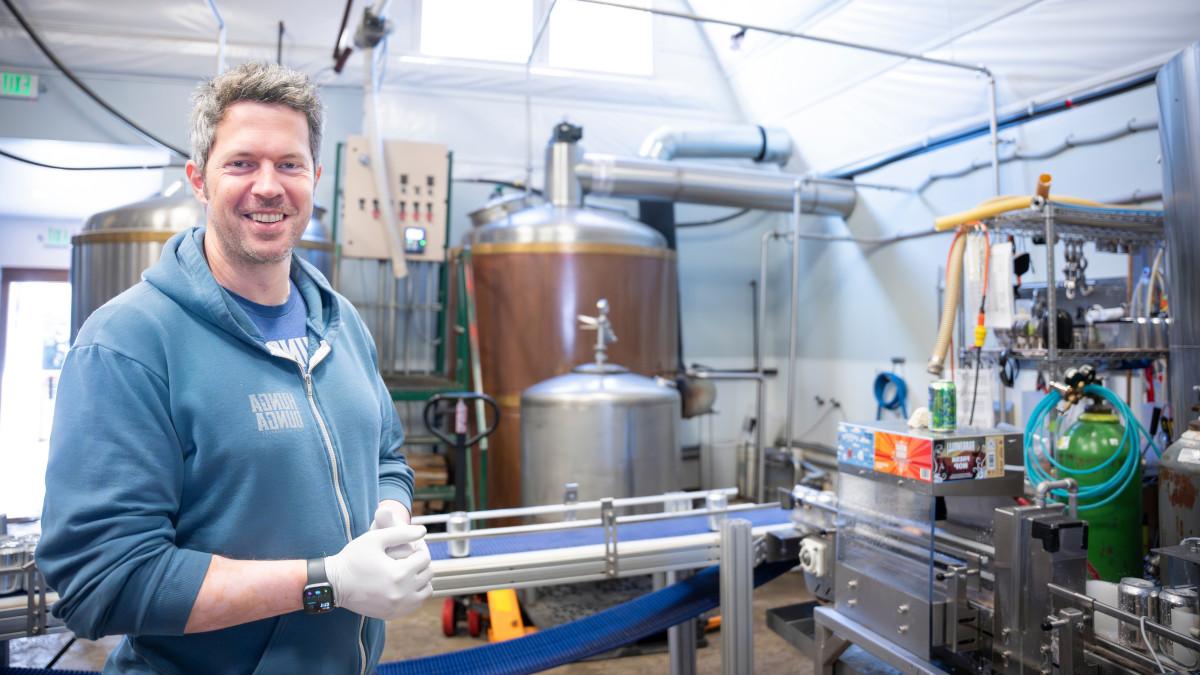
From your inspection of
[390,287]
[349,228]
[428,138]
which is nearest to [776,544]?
[349,228]

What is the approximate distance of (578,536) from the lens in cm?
192

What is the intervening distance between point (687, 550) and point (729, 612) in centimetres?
A: 18

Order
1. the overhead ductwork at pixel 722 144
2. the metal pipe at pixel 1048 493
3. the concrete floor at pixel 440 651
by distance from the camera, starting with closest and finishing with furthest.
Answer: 1. the metal pipe at pixel 1048 493
2. the concrete floor at pixel 440 651
3. the overhead ductwork at pixel 722 144

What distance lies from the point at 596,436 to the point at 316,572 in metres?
2.32

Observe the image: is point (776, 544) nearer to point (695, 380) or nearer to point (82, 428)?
point (82, 428)

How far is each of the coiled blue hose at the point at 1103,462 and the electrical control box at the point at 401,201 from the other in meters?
3.06

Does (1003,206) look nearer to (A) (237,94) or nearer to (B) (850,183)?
(A) (237,94)

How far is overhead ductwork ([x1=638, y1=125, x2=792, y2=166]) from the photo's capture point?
4.71 m

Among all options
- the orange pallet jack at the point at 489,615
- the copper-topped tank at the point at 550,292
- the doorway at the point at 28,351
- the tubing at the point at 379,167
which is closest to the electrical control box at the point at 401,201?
the tubing at the point at 379,167

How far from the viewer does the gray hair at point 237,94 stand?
0.97 meters

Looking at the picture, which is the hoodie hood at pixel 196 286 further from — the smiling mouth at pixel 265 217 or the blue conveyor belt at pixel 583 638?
the blue conveyor belt at pixel 583 638

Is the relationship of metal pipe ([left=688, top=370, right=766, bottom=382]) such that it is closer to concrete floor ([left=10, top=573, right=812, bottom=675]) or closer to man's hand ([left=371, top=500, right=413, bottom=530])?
concrete floor ([left=10, top=573, right=812, bottom=675])

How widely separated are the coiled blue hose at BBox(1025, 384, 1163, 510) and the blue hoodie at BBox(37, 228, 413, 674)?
1.79 meters

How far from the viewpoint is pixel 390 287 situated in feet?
15.5
